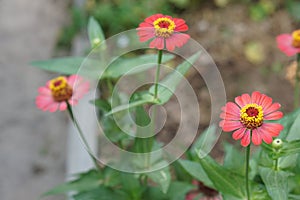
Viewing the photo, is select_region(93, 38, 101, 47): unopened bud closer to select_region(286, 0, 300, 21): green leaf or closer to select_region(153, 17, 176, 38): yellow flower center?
select_region(153, 17, 176, 38): yellow flower center

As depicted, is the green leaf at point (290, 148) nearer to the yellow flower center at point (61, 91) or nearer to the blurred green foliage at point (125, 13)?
the yellow flower center at point (61, 91)

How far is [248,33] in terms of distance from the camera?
2600mm

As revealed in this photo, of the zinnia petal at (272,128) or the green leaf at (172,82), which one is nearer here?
the zinnia petal at (272,128)

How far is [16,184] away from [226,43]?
45.4 inches

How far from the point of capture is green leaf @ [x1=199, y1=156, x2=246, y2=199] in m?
1.04

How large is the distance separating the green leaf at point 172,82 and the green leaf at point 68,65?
0.87 ft

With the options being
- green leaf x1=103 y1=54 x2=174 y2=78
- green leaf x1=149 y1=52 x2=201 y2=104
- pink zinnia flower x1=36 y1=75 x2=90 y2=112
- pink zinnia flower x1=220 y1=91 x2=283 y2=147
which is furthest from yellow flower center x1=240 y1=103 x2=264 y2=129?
pink zinnia flower x1=36 y1=75 x2=90 y2=112

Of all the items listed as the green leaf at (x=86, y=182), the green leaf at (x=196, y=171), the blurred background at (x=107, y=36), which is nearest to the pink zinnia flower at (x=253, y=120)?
the green leaf at (x=196, y=171)

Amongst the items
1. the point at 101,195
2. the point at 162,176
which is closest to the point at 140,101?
the point at 162,176

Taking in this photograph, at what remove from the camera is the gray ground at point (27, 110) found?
241 centimetres

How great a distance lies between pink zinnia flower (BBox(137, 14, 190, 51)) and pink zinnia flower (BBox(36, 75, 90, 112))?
0.95 feet

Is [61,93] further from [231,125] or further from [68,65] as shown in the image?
[231,125]

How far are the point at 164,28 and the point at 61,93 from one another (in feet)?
1.17

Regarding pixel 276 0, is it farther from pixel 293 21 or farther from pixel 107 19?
pixel 107 19
